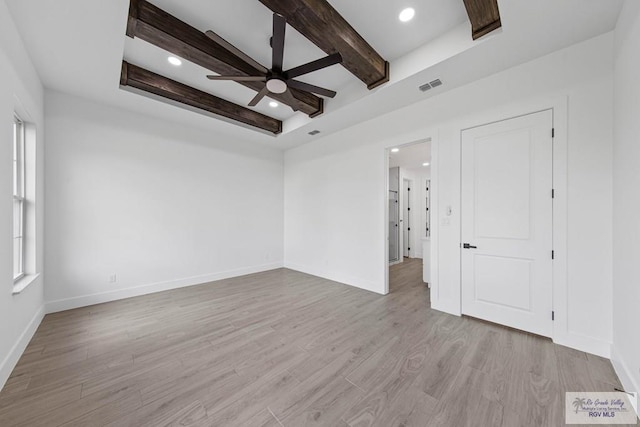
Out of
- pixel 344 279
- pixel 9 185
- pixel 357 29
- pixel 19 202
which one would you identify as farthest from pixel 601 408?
pixel 19 202

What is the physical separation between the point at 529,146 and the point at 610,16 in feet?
3.63

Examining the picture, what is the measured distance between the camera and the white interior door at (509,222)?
251 centimetres

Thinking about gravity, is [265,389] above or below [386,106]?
below

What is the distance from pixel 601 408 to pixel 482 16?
10.3ft

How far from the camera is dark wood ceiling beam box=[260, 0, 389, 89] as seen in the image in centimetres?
203

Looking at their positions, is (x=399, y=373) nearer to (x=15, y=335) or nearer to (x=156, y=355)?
(x=156, y=355)

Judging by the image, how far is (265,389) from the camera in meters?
1.81

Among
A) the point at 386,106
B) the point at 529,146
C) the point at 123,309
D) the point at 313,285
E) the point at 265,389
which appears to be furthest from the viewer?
the point at 313,285

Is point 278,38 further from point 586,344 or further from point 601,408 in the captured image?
point 586,344

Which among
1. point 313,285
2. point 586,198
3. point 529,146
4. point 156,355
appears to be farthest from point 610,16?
point 156,355

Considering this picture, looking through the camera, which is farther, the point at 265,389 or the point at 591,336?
the point at 591,336

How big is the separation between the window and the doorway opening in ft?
18.0

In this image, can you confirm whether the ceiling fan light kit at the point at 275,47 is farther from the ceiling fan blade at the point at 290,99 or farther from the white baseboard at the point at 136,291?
the white baseboard at the point at 136,291

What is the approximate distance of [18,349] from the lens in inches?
84.6
